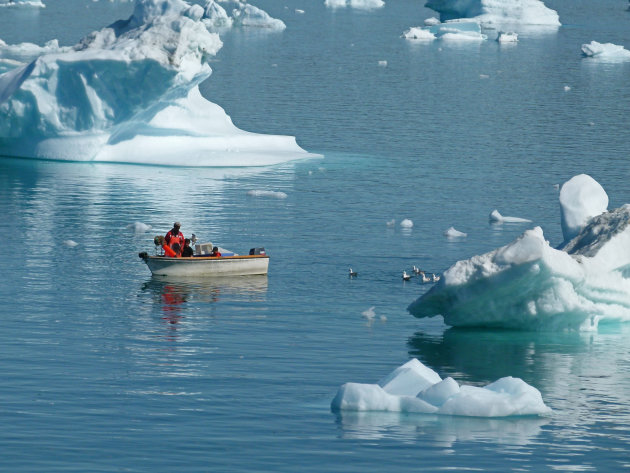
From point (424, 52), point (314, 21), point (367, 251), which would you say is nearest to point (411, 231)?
point (367, 251)

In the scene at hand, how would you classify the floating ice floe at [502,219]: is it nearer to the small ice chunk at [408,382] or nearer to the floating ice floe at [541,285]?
the floating ice floe at [541,285]

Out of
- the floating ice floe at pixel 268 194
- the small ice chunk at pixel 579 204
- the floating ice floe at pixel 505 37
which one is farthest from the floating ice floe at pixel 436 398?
the floating ice floe at pixel 505 37

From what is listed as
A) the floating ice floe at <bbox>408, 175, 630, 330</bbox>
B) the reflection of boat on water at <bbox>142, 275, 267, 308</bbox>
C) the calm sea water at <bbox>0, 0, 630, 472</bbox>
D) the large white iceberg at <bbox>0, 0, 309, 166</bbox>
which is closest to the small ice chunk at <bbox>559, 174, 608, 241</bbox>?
the floating ice floe at <bbox>408, 175, 630, 330</bbox>

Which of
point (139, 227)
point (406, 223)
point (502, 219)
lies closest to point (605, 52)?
point (502, 219)

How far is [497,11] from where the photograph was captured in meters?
137

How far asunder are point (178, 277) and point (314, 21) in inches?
4492

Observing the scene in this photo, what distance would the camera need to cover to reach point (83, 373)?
28078mm

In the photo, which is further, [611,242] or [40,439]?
[611,242]

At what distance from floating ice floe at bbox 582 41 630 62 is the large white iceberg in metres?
60.4

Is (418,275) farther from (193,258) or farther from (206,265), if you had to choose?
(193,258)

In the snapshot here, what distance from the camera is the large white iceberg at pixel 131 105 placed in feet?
179

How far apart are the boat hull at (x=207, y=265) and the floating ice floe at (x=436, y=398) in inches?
502

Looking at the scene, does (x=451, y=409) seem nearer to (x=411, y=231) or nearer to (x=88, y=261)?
(x=88, y=261)

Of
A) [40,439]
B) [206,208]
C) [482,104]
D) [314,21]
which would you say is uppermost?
[314,21]
